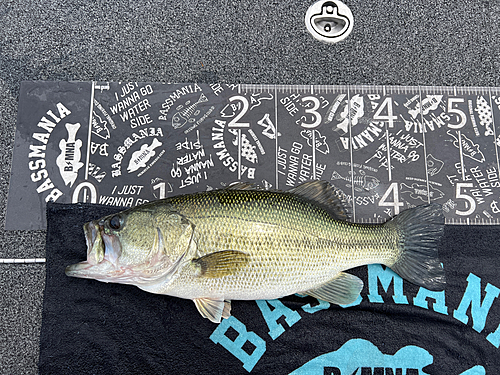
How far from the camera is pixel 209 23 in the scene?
87.6 inches

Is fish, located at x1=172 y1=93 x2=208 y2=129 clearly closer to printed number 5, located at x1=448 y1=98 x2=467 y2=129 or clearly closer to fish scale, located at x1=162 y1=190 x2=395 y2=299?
fish scale, located at x1=162 y1=190 x2=395 y2=299

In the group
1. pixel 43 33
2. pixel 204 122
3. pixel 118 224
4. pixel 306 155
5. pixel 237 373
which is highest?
pixel 43 33

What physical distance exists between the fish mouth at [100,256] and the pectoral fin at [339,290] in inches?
36.6

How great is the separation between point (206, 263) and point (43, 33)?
1.90 metres

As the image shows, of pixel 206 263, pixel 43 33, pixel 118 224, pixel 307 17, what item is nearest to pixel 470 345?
pixel 206 263

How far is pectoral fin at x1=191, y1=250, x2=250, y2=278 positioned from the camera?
1493mm

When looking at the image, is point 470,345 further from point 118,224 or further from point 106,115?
point 106,115

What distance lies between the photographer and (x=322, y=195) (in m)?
1.73

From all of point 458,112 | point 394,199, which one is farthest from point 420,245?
point 458,112

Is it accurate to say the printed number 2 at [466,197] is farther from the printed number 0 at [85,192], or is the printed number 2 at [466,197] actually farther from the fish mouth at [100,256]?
the printed number 0 at [85,192]

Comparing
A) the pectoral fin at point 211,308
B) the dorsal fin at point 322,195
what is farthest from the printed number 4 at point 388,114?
the pectoral fin at point 211,308

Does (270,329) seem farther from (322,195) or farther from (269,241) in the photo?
(322,195)

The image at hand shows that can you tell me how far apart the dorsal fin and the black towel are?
39 centimetres

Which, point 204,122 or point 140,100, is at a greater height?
point 140,100
